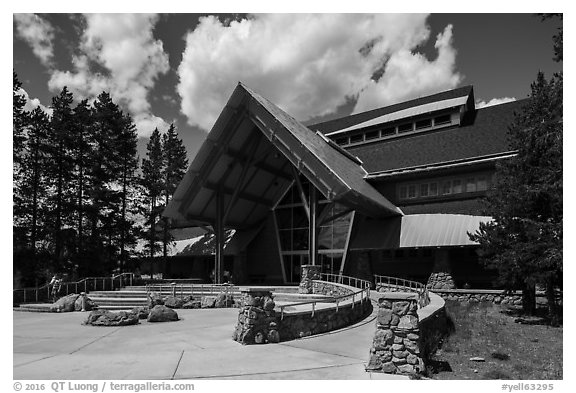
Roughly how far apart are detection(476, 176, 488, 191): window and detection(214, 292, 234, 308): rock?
14.4 meters

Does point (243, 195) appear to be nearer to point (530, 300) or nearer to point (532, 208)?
point (530, 300)

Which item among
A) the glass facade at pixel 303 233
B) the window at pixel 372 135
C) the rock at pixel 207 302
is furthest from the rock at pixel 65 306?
the window at pixel 372 135

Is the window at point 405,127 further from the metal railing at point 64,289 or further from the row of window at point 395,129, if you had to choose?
the metal railing at point 64,289

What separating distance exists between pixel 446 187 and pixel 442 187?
0.76 ft

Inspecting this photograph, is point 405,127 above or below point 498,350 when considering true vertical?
above

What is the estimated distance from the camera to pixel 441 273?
74.4ft

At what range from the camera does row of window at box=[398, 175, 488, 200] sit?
23.6 metres

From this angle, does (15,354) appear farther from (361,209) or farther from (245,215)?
(245,215)

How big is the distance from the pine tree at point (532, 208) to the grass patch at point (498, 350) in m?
1.73

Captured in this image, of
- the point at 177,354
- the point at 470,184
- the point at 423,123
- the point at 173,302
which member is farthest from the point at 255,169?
the point at 177,354

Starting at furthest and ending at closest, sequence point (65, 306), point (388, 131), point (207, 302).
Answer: point (388, 131) → point (207, 302) → point (65, 306)

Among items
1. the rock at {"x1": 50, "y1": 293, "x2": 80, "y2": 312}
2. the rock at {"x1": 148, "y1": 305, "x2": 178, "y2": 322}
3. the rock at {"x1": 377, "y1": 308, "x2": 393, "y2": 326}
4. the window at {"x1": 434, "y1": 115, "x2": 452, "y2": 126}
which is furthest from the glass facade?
the rock at {"x1": 377, "y1": 308, "x2": 393, "y2": 326}

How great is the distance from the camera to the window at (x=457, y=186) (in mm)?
24125

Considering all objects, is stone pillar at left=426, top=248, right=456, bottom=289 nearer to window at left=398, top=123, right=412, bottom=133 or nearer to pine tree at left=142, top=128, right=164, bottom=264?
window at left=398, top=123, right=412, bottom=133
